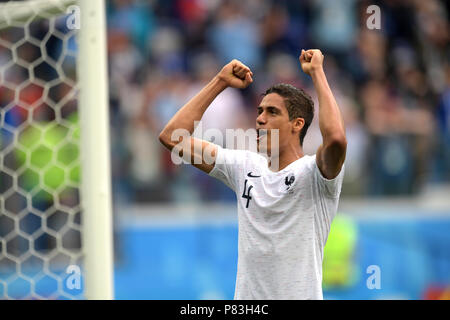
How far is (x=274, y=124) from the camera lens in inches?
107

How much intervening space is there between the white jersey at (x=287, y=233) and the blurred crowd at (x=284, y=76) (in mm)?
6182

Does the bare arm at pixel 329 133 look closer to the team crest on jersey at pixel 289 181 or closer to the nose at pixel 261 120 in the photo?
the team crest on jersey at pixel 289 181

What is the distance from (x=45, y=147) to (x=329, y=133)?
4.03 meters

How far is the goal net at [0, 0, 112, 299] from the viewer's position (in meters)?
3.20

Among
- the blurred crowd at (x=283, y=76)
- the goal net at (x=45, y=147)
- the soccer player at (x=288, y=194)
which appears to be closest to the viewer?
the soccer player at (x=288, y=194)

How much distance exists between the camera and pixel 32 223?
6336 mm

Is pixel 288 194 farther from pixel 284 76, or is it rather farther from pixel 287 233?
pixel 284 76

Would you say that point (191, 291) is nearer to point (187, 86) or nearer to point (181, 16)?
point (187, 86)

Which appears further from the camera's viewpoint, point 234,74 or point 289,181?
point 234,74

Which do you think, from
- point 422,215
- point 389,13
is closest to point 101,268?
point 422,215

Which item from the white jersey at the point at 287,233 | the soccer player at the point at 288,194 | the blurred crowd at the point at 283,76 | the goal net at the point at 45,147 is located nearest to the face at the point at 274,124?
the soccer player at the point at 288,194

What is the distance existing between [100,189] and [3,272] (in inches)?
111

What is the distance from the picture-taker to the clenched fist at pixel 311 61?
2.55m

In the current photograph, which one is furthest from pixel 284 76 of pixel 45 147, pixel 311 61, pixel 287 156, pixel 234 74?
pixel 311 61
